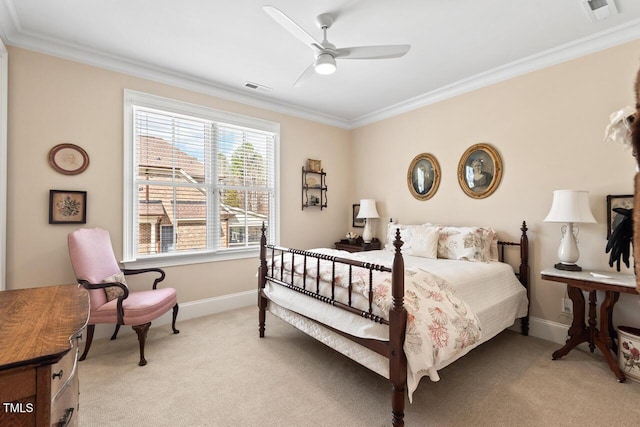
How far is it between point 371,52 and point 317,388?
98.0 inches

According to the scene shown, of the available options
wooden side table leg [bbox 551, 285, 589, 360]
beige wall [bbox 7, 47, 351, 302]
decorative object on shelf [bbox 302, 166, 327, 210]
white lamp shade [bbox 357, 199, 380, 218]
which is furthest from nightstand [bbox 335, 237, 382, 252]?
wooden side table leg [bbox 551, 285, 589, 360]

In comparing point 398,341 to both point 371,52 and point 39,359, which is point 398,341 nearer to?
point 39,359

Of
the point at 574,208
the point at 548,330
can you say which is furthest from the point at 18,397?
the point at 548,330

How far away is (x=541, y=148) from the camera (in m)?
2.94

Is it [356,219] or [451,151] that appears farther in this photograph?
[356,219]

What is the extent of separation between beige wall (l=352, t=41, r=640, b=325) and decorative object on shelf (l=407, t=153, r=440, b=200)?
0.09 meters

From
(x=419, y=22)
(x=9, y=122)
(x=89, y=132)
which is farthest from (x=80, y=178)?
(x=419, y=22)

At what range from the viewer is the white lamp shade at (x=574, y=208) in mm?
2451

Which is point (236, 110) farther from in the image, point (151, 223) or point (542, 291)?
point (542, 291)

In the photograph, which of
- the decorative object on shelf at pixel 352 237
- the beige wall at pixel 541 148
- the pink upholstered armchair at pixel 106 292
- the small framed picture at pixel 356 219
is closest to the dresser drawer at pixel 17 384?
the pink upholstered armchair at pixel 106 292

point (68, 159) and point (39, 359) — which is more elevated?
point (68, 159)

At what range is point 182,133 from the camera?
3447 mm

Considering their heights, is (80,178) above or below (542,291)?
above

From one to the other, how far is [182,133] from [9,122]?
141 centimetres
